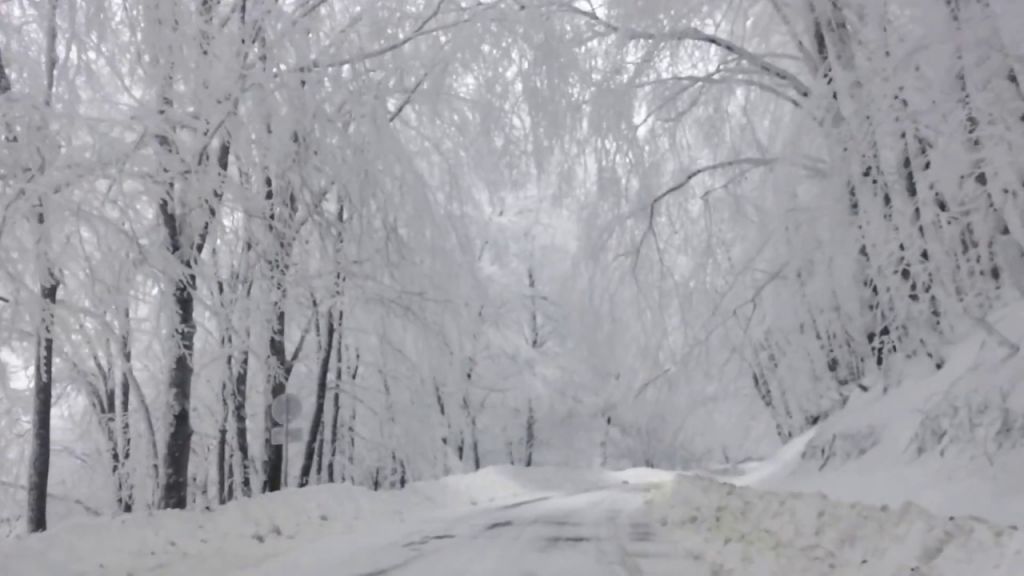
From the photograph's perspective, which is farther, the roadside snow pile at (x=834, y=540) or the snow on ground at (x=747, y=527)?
the snow on ground at (x=747, y=527)

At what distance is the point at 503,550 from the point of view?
8.73m

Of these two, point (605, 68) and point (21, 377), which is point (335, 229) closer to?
point (605, 68)

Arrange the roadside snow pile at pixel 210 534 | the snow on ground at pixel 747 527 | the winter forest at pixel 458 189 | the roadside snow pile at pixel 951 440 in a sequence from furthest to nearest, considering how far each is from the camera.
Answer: the winter forest at pixel 458 189 < the roadside snow pile at pixel 210 534 < the roadside snow pile at pixel 951 440 < the snow on ground at pixel 747 527

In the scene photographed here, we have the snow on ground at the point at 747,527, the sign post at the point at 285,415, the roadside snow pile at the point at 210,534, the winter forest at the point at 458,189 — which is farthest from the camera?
the sign post at the point at 285,415

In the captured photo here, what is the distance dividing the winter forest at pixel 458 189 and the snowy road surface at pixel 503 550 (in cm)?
314

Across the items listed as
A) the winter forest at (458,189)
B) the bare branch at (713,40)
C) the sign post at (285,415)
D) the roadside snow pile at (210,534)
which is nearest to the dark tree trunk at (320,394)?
the winter forest at (458,189)

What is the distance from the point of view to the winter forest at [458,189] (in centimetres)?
895

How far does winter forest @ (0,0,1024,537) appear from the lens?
8953 mm

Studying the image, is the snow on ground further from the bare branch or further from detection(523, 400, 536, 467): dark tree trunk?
detection(523, 400, 536, 467): dark tree trunk

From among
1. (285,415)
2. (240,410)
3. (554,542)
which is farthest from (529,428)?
(554,542)

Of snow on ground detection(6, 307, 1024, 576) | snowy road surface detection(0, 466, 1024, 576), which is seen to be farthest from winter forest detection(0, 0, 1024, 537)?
snowy road surface detection(0, 466, 1024, 576)

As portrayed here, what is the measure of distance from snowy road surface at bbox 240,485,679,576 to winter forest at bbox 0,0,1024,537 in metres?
3.14

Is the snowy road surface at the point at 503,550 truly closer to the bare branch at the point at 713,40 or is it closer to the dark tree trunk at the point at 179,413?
the dark tree trunk at the point at 179,413

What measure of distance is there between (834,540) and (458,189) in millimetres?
10559
